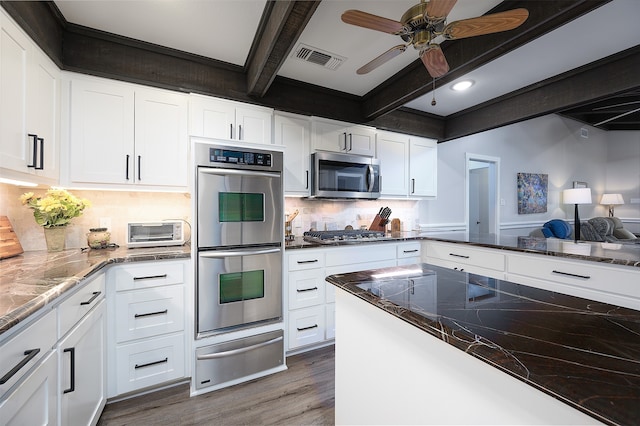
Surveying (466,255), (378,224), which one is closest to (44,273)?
(378,224)

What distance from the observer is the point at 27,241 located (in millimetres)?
1951

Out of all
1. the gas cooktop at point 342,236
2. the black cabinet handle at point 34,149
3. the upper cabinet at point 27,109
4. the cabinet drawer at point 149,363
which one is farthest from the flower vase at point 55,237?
the gas cooktop at point 342,236

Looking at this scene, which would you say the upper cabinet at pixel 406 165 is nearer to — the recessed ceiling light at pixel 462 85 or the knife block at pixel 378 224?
the knife block at pixel 378 224

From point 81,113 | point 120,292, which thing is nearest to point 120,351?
point 120,292

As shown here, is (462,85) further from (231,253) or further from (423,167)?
(231,253)

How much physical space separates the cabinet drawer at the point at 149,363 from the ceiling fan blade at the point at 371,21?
2.30 meters

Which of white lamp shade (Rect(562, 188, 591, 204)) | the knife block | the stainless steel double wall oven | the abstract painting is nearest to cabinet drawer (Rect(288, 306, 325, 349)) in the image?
the stainless steel double wall oven

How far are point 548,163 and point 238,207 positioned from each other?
6.74 metres

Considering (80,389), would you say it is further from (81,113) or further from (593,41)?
(593,41)

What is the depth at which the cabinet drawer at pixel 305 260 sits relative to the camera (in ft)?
7.73

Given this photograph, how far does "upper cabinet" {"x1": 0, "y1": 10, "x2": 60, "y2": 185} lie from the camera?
1374 mm

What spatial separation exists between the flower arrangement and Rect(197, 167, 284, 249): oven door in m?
0.90

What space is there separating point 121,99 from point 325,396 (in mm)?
2700

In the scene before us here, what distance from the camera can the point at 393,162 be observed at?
11.1 feet
